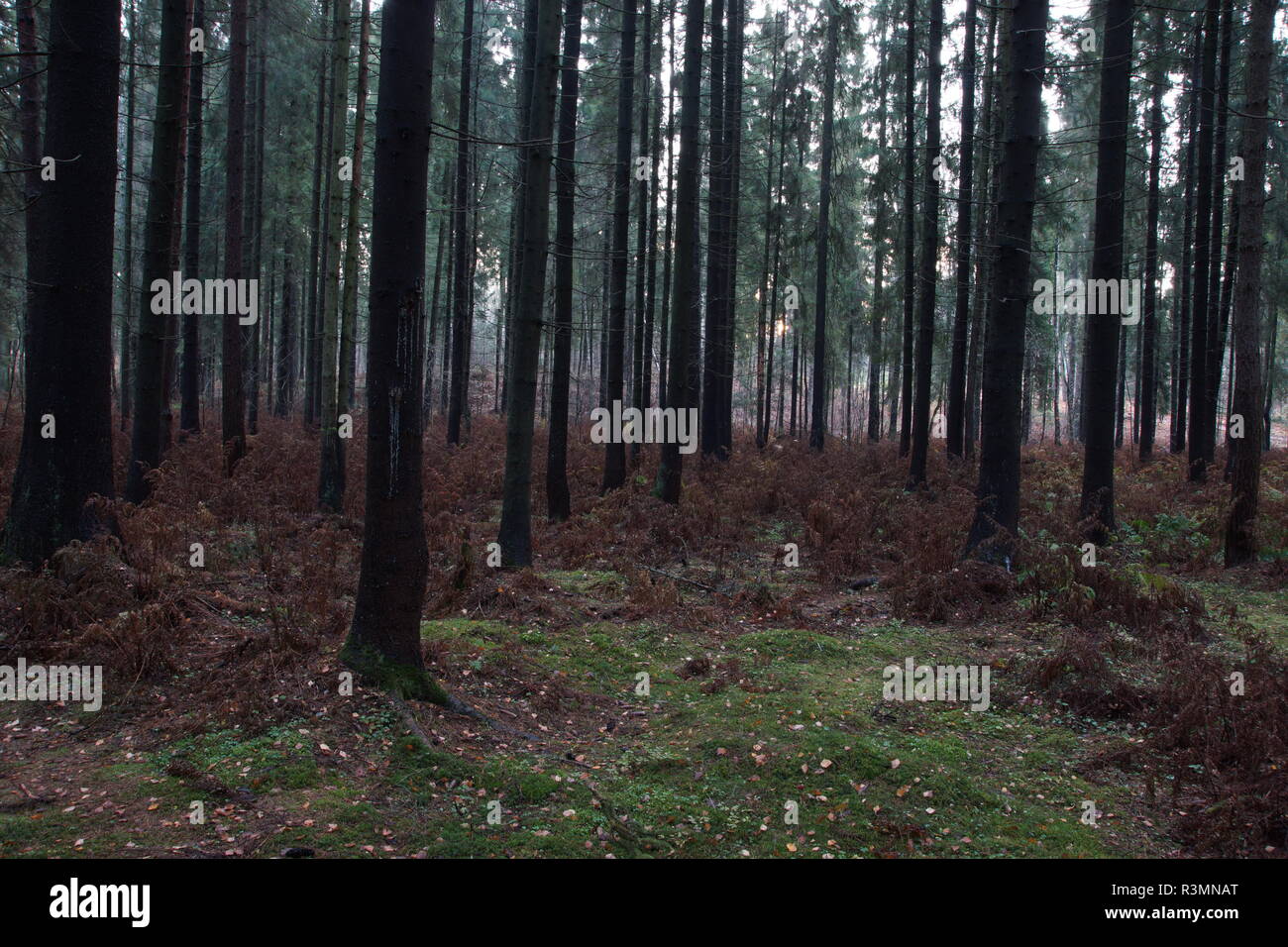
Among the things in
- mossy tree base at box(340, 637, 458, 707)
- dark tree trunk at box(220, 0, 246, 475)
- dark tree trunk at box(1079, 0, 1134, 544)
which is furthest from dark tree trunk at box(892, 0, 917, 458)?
mossy tree base at box(340, 637, 458, 707)

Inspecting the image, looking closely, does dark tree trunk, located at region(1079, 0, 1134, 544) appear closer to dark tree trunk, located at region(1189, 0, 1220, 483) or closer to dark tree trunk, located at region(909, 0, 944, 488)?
dark tree trunk, located at region(909, 0, 944, 488)

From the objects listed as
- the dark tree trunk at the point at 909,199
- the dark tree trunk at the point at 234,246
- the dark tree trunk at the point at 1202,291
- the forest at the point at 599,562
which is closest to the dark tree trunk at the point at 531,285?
the forest at the point at 599,562

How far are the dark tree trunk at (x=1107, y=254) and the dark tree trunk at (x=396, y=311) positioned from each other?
970 centimetres

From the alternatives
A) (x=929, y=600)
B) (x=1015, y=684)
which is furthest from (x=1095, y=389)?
(x=1015, y=684)

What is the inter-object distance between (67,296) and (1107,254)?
12718mm

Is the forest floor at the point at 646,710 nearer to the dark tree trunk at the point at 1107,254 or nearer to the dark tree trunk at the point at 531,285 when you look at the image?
the dark tree trunk at the point at 531,285

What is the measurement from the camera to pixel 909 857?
436cm

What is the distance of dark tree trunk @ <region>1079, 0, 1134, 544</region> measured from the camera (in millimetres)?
11688

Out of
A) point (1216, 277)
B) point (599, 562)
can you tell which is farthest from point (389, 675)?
point (1216, 277)

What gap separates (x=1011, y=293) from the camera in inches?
406

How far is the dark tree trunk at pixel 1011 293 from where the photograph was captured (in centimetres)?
997

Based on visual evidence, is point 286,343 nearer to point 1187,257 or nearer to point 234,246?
point 234,246
